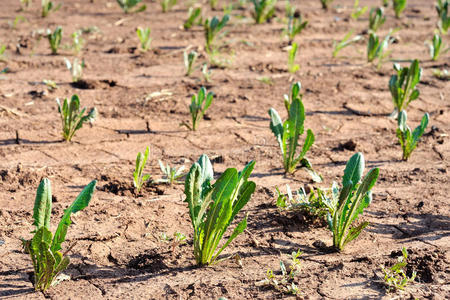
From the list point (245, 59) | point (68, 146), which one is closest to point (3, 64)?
point (68, 146)

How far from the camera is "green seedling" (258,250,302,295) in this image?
232cm

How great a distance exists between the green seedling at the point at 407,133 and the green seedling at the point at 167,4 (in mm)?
4000

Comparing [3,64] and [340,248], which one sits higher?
[3,64]

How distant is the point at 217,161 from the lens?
360 centimetres

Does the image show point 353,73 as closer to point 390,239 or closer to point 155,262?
point 390,239

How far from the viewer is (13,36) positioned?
5.63 metres

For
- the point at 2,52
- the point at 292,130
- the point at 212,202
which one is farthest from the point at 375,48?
the point at 212,202

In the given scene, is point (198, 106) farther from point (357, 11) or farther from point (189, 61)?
point (357, 11)

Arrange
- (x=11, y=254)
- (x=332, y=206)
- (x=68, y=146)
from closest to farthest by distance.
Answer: (x=11, y=254)
(x=332, y=206)
(x=68, y=146)

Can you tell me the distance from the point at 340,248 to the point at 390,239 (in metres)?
0.29

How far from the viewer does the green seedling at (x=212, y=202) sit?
2389mm

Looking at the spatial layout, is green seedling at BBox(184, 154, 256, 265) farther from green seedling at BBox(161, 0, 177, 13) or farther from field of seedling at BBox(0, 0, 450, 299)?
green seedling at BBox(161, 0, 177, 13)

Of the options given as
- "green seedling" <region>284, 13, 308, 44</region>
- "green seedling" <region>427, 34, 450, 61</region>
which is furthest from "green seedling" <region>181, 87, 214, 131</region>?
"green seedling" <region>427, 34, 450, 61</region>

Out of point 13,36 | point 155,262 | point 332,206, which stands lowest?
point 155,262
